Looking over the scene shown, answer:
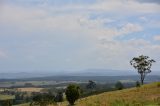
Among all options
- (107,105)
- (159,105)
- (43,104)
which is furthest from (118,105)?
(43,104)

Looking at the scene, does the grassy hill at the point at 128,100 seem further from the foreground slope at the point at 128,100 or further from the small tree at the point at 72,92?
the small tree at the point at 72,92

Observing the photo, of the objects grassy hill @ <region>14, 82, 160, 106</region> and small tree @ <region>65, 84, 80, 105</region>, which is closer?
grassy hill @ <region>14, 82, 160, 106</region>

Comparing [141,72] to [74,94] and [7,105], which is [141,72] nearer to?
[7,105]

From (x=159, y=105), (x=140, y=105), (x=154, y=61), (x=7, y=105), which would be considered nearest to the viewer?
(x=159, y=105)

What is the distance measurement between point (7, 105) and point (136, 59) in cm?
5375

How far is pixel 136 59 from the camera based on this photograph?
123m

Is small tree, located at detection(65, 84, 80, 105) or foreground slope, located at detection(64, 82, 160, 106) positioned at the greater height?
small tree, located at detection(65, 84, 80, 105)

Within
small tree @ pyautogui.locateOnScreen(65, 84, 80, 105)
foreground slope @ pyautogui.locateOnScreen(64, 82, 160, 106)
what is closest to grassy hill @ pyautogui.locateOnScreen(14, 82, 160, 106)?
foreground slope @ pyautogui.locateOnScreen(64, 82, 160, 106)

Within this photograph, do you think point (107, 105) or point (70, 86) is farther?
point (70, 86)

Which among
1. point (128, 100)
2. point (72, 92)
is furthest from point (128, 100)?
point (72, 92)

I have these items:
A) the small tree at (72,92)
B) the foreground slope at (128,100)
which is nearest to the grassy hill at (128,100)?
the foreground slope at (128,100)

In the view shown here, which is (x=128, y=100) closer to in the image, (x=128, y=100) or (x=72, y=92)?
(x=128, y=100)

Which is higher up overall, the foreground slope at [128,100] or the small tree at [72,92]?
the small tree at [72,92]

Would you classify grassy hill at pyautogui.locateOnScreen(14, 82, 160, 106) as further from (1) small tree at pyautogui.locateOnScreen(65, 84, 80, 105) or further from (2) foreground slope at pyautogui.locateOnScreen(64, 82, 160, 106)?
(1) small tree at pyautogui.locateOnScreen(65, 84, 80, 105)
